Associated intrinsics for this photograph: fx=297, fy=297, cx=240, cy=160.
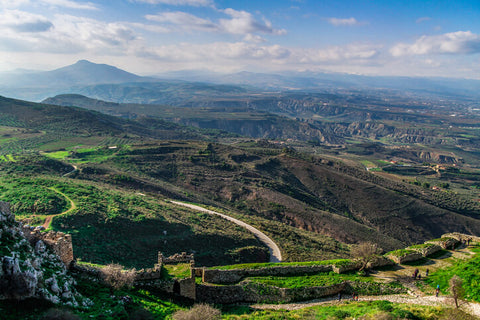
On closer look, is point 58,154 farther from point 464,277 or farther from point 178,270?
point 464,277

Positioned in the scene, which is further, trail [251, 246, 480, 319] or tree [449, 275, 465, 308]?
tree [449, 275, 465, 308]

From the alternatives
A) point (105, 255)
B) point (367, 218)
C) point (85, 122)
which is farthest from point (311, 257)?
point (85, 122)

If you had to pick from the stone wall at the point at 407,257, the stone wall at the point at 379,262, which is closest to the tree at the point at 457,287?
the stone wall at the point at 379,262

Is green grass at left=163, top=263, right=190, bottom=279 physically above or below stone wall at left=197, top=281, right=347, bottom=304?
above

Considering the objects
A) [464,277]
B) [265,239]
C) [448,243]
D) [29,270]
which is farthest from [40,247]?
[265,239]

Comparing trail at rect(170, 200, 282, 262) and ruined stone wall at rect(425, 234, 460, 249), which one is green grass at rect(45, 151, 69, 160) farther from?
ruined stone wall at rect(425, 234, 460, 249)

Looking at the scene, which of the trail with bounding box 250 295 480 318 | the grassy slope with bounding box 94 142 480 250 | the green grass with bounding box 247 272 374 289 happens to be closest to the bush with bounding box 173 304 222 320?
the trail with bounding box 250 295 480 318

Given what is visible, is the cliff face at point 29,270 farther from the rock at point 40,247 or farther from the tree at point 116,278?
the tree at point 116,278
